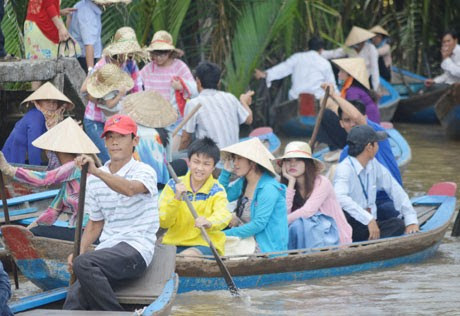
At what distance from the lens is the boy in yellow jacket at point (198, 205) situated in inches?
246

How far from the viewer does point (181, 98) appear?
32.0 ft

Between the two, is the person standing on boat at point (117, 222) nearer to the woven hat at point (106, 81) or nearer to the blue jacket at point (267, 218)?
the blue jacket at point (267, 218)

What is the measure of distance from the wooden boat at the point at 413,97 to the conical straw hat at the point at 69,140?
34.0 ft

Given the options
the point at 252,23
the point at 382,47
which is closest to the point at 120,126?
the point at 252,23

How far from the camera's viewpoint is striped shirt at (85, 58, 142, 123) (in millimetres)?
8594

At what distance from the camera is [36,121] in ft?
26.5

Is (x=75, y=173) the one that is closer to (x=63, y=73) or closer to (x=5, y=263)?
(x=5, y=263)

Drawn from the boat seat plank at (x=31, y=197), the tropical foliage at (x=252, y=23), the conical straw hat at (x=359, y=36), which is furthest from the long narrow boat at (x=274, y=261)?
the conical straw hat at (x=359, y=36)

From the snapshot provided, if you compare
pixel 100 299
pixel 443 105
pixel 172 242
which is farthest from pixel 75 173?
pixel 443 105

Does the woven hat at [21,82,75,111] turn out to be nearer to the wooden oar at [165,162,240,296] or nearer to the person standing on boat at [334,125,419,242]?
the wooden oar at [165,162,240,296]

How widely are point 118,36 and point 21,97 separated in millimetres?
2308

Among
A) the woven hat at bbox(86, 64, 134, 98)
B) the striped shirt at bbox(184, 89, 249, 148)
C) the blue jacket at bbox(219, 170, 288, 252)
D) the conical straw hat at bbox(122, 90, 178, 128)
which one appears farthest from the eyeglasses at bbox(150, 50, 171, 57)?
the blue jacket at bbox(219, 170, 288, 252)

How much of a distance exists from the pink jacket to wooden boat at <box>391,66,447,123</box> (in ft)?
27.9

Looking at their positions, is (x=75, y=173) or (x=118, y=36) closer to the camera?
(x=75, y=173)
